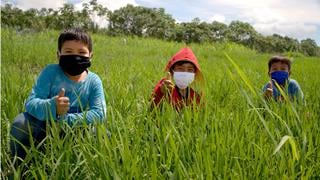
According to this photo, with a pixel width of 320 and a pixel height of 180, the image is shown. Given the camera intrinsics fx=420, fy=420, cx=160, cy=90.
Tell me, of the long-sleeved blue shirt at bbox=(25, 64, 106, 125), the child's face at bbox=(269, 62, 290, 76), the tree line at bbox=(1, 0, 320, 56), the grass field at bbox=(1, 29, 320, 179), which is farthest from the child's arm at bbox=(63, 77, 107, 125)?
the tree line at bbox=(1, 0, 320, 56)

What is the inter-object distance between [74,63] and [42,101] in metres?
0.26

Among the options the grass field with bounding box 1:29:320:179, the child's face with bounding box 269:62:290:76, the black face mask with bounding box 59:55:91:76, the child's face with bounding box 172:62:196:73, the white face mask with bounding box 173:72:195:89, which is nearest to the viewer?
the grass field with bounding box 1:29:320:179

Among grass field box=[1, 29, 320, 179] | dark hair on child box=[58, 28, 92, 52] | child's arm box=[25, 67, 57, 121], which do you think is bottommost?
grass field box=[1, 29, 320, 179]

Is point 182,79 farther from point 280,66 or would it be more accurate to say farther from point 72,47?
point 280,66

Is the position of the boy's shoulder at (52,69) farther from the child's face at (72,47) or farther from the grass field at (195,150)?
the grass field at (195,150)

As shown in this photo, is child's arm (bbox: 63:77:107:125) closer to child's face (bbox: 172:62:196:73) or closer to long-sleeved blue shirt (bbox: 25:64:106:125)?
long-sleeved blue shirt (bbox: 25:64:106:125)

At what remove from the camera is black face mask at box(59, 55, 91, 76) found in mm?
2123

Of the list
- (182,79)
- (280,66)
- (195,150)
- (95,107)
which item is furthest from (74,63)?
(280,66)

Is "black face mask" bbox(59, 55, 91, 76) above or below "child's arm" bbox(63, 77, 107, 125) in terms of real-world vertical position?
above

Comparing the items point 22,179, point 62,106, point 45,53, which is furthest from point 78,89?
point 45,53

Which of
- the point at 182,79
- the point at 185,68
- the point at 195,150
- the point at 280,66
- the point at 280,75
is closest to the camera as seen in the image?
the point at 195,150

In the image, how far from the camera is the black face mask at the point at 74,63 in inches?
83.6

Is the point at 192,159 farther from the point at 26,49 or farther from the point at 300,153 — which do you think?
the point at 26,49

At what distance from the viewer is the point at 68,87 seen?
2203 millimetres
